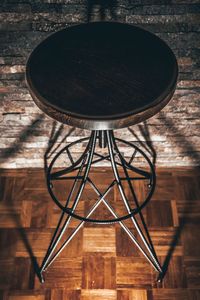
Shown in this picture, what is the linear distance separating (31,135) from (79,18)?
647mm

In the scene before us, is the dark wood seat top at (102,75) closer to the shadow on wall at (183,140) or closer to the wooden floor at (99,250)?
the shadow on wall at (183,140)

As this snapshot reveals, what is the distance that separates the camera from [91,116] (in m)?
0.91

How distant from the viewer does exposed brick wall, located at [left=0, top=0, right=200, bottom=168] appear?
1.37m

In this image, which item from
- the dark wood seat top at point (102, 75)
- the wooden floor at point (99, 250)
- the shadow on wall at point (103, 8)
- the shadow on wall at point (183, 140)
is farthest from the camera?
the shadow on wall at point (183, 140)

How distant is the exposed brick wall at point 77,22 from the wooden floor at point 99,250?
0.58 ft

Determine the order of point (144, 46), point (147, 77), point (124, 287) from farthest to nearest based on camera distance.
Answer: point (124, 287)
point (144, 46)
point (147, 77)

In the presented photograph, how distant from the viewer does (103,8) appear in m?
1.37

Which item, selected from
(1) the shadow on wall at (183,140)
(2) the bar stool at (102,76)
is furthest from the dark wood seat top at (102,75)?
(1) the shadow on wall at (183,140)

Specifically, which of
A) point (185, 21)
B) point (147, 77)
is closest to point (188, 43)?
point (185, 21)

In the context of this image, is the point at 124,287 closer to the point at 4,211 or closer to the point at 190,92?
the point at 4,211

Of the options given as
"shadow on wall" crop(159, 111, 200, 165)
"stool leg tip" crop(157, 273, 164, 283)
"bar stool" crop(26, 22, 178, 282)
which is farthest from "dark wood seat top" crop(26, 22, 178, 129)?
"stool leg tip" crop(157, 273, 164, 283)

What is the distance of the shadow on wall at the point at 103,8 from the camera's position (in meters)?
1.36

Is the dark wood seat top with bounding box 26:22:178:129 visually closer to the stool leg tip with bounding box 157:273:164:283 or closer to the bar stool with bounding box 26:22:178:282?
the bar stool with bounding box 26:22:178:282

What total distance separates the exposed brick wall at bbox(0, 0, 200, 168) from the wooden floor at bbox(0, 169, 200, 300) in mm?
177
